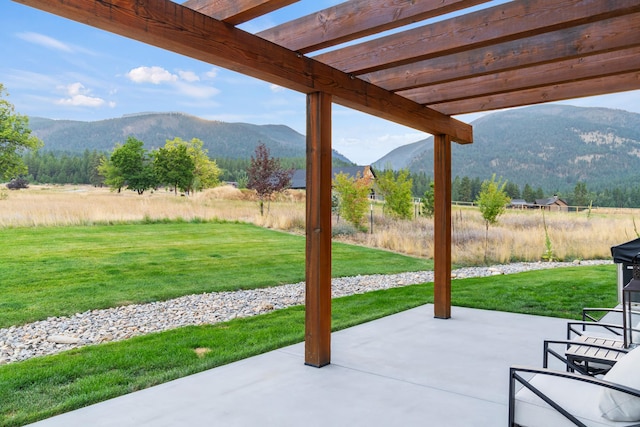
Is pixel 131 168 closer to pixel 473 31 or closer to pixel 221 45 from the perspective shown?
pixel 221 45

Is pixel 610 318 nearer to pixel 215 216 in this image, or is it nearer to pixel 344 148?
pixel 215 216

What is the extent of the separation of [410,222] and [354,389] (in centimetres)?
1093

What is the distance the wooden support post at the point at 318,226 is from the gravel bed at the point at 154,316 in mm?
3697

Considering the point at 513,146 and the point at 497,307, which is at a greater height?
the point at 513,146

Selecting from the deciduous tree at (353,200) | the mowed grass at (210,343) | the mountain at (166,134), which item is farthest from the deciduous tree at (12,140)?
the deciduous tree at (353,200)

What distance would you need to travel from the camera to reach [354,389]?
11.3 feet

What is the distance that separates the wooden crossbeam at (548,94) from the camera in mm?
4348

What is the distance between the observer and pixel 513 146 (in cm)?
2414

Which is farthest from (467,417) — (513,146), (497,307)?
(513,146)

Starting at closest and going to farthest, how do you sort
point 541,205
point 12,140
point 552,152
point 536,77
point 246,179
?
1. point 536,77
2. point 12,140
3. point 246,179
4. point 541,205
5. point 552,152

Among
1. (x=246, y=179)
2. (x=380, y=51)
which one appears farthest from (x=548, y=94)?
(x=246, y=179)

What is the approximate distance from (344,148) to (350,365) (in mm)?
15816

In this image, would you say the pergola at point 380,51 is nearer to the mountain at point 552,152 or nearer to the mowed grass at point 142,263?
the mowed grass at point 142,263

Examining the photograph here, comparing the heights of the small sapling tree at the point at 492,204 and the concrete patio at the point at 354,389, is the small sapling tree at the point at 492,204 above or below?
above
